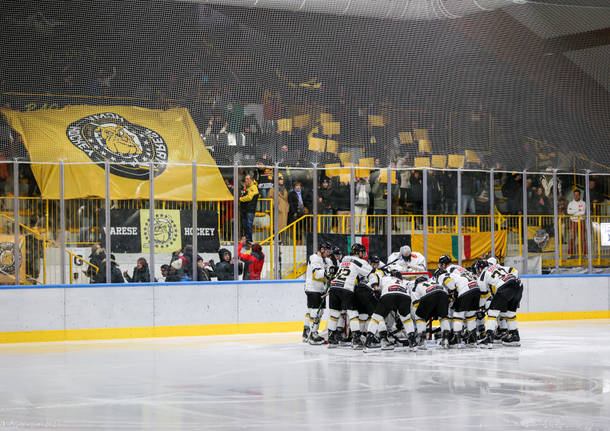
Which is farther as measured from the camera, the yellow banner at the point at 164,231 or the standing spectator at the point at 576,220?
the standing spectator at the point at 576,220

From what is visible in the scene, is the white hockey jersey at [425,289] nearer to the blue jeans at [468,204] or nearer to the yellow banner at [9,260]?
the blue jeans at [468,204]

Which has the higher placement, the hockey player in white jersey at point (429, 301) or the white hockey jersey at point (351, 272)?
the white hockey jersey at point (351, 272)

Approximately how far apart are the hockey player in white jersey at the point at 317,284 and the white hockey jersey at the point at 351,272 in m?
0.64

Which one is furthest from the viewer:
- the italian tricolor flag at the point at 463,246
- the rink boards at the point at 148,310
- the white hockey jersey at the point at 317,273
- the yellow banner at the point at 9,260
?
the italian tricolor flag at the point at 463,246

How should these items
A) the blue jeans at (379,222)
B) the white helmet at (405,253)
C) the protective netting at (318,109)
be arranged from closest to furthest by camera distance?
the white helmet at (405,253)
the protective netting at (318,109)
the blue jeans at (379,222)

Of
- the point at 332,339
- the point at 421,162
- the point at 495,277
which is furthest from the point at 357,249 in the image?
the point at 421,162

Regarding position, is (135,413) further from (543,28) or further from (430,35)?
(543,28)

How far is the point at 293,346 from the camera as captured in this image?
1160 centimetres

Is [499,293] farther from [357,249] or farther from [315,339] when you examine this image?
[315,339]

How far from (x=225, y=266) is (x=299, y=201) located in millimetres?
1734

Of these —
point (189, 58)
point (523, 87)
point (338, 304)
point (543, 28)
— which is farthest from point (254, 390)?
point (543, 28)

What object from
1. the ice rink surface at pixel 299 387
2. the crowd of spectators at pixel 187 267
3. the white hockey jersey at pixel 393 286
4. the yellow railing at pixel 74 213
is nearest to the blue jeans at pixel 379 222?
the crowd of spectators at pixel 187 267

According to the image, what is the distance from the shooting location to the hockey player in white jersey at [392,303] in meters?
10.4

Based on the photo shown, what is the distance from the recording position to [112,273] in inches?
516
